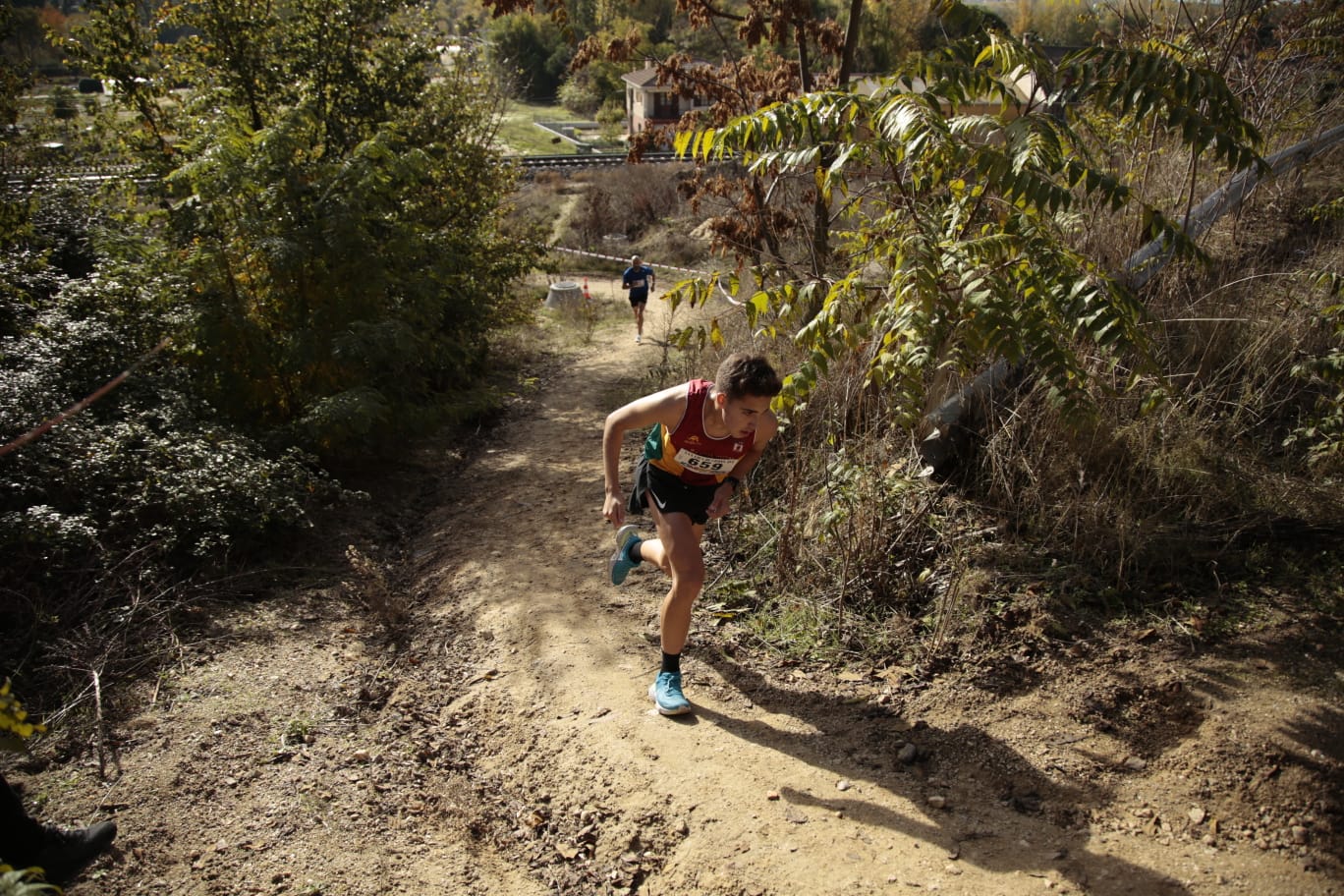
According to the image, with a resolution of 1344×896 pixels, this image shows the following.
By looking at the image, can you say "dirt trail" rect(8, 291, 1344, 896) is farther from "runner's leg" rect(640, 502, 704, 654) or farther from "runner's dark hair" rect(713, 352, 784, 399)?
"runner's dark hair" rect(713, 352, 784, 399)

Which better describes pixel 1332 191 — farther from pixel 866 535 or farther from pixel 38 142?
pixel 38 142

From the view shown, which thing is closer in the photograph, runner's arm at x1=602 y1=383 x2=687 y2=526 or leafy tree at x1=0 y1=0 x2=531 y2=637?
runner's arm at x1=602 y1=383 x2=687 y2=526

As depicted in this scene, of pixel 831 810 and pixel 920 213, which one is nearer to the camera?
pixel 831 810

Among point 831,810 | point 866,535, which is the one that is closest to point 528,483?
point 866,535

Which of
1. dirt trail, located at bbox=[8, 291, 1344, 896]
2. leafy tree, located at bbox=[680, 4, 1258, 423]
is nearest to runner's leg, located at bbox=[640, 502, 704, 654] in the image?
dirt trail, located at bbox=[8, 291, 1344, 896]

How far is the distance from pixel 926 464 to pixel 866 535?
0.70m

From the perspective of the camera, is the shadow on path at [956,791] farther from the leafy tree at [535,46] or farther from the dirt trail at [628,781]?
the leafy tree at [535,46]

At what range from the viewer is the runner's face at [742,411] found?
12.6 ft

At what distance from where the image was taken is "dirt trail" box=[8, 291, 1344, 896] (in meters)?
3.36

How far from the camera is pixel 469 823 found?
12.8ft

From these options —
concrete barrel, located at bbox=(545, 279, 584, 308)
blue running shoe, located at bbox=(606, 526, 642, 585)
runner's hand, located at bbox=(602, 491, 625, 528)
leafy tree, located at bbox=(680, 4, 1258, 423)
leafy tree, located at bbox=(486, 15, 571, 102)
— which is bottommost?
concrete barrel, located at bbox=(545, 279, 584, 308)

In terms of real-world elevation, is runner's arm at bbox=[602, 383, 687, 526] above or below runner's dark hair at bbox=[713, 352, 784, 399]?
below

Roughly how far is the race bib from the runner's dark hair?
443 millimetres

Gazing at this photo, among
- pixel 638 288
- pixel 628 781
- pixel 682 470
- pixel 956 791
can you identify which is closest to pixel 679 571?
pixel 682 470
